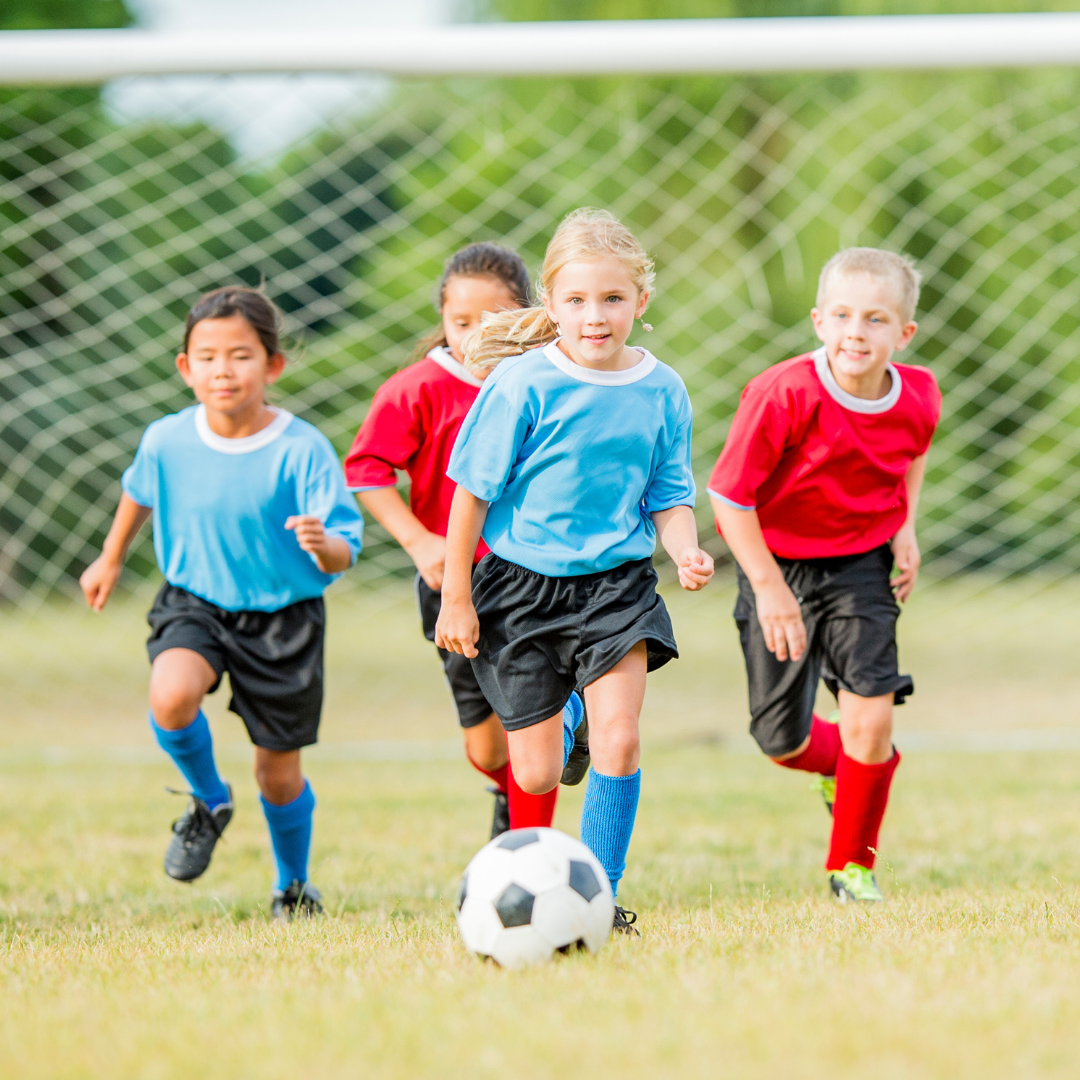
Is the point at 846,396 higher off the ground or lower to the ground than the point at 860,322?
lower

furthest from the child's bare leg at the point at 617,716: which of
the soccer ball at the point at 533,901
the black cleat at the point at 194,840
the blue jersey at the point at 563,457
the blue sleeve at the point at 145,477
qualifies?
the blue sleeve at the point at 145,477

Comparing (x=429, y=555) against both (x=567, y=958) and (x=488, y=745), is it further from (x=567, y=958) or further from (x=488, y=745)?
(x=567, y=958)

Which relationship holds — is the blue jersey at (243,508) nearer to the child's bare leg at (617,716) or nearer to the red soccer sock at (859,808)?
the child's bare leg at (617,716)

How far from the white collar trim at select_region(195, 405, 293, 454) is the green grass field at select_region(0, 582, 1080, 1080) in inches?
50.8

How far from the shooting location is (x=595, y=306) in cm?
293

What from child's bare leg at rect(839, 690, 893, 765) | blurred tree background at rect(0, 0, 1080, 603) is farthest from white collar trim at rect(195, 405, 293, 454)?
blurred tree background at rect(0, 0, 1080, 603)

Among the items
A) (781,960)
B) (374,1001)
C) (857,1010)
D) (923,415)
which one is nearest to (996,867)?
(923,415)

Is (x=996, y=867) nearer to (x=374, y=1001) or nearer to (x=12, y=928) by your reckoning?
(x=374, y=1001)

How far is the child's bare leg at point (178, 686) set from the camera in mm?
3541

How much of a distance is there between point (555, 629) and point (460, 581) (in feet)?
0.79

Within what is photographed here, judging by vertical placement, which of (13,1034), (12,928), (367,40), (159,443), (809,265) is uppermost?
(809,265)

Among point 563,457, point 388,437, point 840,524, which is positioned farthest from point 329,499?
point 840,524

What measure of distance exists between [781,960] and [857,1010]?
39cm

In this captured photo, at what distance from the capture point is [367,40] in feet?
19.7
